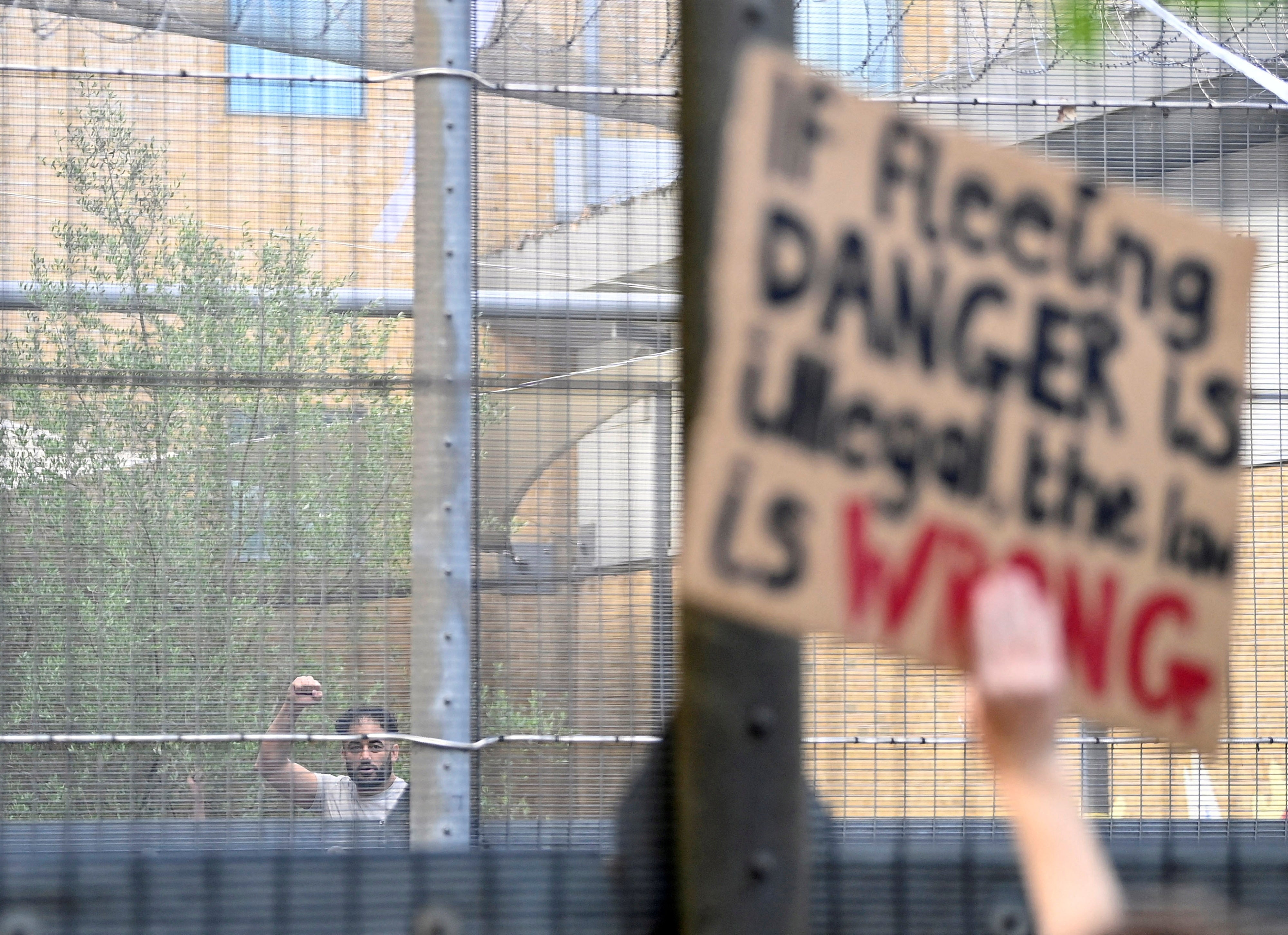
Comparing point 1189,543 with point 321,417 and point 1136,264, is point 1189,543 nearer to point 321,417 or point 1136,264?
point 1136,264

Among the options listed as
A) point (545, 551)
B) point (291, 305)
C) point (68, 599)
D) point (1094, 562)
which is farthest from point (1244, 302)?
point (68, 599)

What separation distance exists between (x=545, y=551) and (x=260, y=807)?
80cm

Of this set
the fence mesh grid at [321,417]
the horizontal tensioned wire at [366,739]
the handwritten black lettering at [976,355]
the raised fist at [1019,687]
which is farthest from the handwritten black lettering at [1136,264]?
the fence mesh grid at [321,417]

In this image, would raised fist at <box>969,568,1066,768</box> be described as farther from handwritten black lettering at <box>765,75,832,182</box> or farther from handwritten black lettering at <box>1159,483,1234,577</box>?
handwritten black lettering at <box>765,75,832,182</box>

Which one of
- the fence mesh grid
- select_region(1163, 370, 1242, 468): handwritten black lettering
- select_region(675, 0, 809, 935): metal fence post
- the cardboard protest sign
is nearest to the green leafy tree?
the fence mesh grid

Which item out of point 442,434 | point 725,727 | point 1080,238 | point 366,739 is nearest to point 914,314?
point 1080,238

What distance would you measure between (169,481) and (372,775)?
760mm

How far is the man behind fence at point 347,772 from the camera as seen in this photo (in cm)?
317

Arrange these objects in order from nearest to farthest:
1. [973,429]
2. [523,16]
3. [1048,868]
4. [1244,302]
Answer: [1048,868]
[973,429]
[1244,302]
[523,16]

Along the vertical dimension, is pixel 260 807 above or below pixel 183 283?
below

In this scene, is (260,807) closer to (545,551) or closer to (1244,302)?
(545,551)

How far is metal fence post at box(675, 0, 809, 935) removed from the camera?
1432 millimetres

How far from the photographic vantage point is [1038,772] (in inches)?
44.9

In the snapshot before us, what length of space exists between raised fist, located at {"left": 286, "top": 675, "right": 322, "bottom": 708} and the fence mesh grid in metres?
0.02
